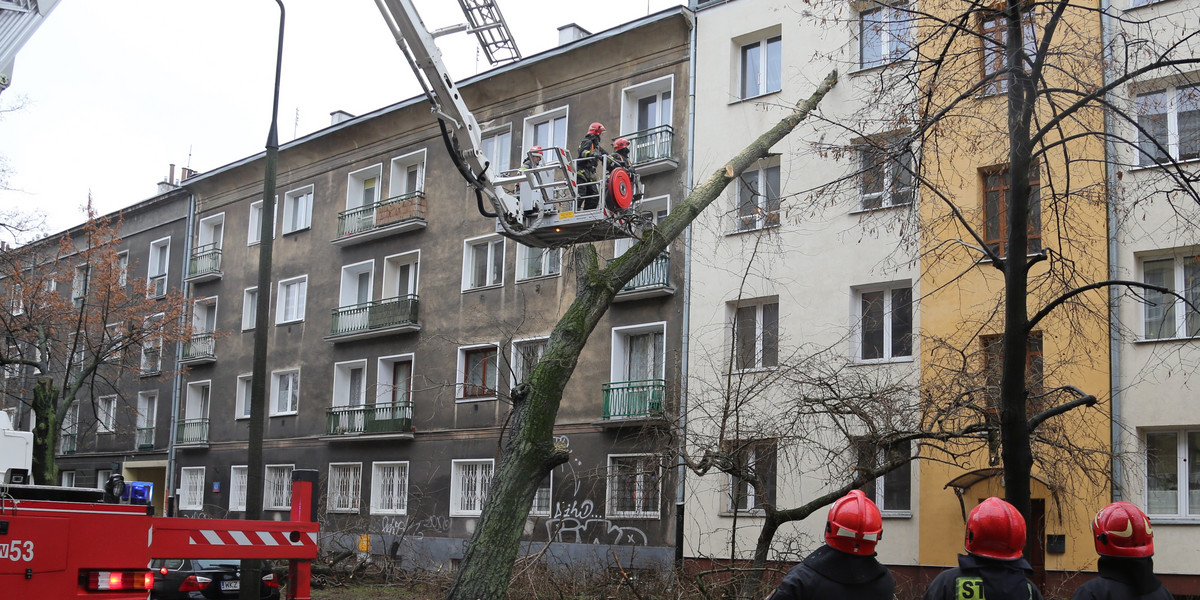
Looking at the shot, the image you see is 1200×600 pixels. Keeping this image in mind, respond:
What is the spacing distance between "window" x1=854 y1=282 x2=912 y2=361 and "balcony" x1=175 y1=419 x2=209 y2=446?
74.8 ft

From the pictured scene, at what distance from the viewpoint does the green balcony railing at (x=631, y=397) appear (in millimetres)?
23047

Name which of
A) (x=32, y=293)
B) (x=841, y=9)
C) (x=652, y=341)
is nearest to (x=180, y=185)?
(x=32, y=293)

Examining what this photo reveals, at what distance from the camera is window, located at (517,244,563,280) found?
85.3 ft

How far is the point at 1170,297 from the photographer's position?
17.3 metres

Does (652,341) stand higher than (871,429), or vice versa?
(652,341)

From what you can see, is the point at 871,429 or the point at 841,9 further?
the point at 871,429

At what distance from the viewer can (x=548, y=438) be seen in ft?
41.3

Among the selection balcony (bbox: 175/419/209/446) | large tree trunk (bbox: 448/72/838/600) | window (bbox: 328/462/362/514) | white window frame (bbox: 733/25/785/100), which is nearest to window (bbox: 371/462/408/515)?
window (bbox: 328/462/362/514)

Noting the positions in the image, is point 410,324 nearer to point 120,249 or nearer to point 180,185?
point 180,185

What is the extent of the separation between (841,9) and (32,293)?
78.4 ft

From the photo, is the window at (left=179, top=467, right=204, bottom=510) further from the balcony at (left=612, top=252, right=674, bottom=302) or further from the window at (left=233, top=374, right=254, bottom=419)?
the balcony at (left=612, top=252, right=674, bottom=302)

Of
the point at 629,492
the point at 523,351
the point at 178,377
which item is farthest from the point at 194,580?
the point at 178,377

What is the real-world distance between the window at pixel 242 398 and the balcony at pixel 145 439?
5068 millimetres

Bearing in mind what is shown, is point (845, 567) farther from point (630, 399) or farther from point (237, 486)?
point (237, 486)
